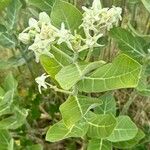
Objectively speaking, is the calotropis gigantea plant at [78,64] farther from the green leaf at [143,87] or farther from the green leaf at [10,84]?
the green leaf at [10,84]

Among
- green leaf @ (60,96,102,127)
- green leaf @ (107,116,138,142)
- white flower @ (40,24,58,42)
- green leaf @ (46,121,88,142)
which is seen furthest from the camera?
green leaf @ (107,116,138,142)

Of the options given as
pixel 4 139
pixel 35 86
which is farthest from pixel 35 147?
pixel 35 86

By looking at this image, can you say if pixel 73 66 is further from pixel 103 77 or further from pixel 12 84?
pixel 12 84

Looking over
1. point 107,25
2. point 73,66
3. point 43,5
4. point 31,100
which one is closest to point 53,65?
point 73,66

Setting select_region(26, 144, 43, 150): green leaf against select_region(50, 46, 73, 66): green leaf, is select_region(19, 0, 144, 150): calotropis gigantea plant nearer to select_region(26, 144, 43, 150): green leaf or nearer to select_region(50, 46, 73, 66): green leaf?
select_region(50, 46, 73, 66): green leaf

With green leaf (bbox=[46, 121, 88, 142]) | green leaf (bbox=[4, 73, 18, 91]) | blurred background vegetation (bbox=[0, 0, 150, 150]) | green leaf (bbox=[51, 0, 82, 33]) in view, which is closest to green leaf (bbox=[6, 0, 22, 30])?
blurred background vegetation (bbox=[0, 0, 150, 150])
